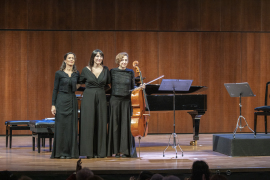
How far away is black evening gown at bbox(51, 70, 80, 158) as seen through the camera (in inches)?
193

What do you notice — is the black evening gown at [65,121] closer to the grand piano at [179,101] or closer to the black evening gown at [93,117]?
the black evening gown at [93,117]

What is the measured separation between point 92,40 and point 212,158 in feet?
14.4

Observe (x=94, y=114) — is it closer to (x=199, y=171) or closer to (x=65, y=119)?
(x=65, y=119)

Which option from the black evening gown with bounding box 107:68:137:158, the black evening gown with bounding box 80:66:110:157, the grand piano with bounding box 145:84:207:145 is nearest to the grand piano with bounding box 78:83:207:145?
the grand piano with bounding box 145:84:207:145

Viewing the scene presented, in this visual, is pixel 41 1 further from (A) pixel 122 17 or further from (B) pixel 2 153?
(B) pixel 2 153

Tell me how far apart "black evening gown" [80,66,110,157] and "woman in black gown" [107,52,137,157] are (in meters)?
0.10

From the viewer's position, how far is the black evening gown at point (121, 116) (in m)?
4.92

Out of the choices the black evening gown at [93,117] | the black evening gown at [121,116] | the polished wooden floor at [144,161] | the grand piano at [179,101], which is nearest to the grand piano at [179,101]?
the grand piano at [179,101]

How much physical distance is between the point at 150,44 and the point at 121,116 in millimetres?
3650

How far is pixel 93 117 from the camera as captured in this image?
193 inches

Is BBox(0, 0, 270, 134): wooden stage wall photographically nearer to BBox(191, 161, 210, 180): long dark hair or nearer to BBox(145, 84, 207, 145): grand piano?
BBox(145, 84, 207, 145): grand piano

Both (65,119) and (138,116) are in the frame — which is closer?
(138,116)

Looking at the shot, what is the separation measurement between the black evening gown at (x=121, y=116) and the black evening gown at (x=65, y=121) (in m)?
0.49

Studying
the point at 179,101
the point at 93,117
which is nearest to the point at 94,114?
the point at 93,117
